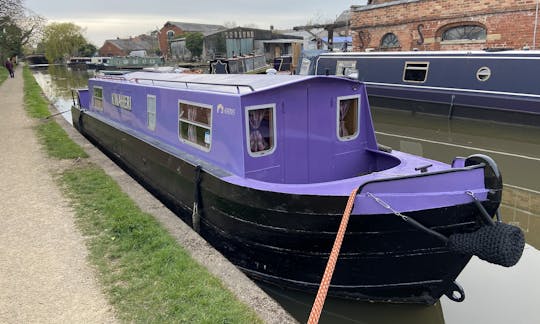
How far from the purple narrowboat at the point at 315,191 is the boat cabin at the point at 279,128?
13 mm

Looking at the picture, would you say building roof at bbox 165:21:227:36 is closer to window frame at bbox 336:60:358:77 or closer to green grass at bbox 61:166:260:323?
window frame at bbox 336:60:358:77

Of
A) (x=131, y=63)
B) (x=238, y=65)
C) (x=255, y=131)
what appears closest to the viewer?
(x=255, y=131)

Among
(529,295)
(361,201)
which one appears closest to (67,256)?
(361,201)

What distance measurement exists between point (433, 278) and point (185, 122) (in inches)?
136

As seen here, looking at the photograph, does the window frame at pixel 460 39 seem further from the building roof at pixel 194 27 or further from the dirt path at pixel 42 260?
the building roof at pixel 194 27

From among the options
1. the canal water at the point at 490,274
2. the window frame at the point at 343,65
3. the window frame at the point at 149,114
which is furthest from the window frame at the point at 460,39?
the window frame at the point at 149,114

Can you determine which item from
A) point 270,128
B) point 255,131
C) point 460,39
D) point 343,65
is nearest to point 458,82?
point 343,65

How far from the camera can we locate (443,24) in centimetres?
1647

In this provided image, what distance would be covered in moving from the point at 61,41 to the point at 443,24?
261 feet

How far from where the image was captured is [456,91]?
12.6 meters

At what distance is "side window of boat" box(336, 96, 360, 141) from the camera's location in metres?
5.06

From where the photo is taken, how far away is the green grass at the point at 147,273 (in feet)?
10.1

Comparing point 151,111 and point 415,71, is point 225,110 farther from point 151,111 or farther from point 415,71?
point 415,71

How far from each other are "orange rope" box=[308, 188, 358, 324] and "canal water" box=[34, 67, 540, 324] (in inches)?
43.5
